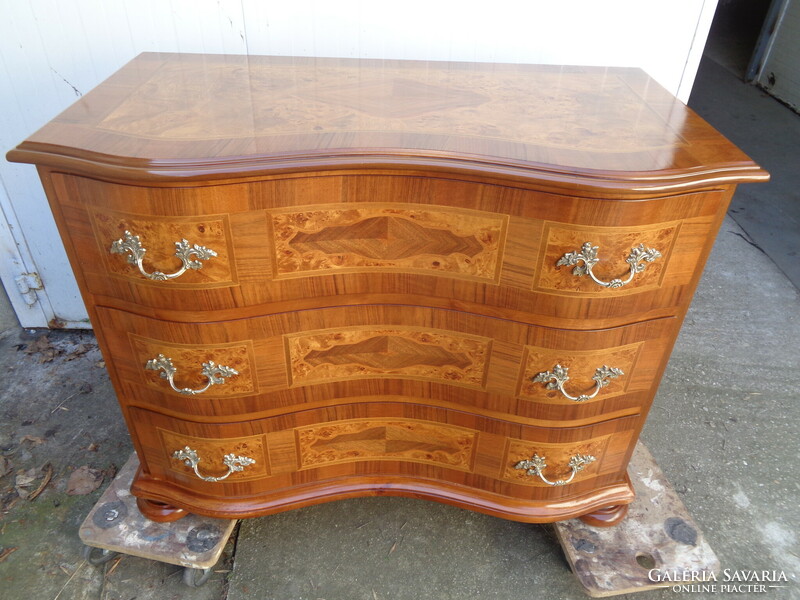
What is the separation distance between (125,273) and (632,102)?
1.26 metres

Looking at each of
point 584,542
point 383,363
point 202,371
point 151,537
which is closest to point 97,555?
point 151,537

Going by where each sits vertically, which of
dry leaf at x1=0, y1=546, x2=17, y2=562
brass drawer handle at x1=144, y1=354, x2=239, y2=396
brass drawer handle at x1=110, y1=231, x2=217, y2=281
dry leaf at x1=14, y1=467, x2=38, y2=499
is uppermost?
brass drawer handle at x1=110, y1=231, x2=217, y2=281

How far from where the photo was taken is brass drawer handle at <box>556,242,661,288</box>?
1162 mm

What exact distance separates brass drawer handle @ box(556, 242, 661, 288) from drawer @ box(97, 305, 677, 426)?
0.15 meters

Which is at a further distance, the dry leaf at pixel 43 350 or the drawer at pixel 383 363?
the dry leaf at pixel 43 350

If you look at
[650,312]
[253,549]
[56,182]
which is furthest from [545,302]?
[253,549]

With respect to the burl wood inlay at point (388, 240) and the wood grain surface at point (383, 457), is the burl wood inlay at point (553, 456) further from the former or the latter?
the burl wood inlay at point (388, 240)

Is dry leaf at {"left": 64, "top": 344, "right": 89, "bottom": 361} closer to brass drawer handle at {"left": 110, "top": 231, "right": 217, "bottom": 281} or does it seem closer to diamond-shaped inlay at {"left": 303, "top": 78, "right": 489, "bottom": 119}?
brass drawer handle at {"left": 110, "top": 231, "right": 217, "bottom": 281}

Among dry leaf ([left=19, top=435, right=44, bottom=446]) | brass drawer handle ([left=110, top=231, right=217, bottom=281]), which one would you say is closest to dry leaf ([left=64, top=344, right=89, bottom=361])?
dry leaf ([left=19, top=435, right=44, bottom=446])

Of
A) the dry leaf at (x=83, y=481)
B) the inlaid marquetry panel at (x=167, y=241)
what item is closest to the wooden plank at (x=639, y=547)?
the inlaid marquetry panel at (x=167, y=241)

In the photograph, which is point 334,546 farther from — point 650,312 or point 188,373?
point 650,312

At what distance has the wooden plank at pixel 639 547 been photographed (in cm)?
154

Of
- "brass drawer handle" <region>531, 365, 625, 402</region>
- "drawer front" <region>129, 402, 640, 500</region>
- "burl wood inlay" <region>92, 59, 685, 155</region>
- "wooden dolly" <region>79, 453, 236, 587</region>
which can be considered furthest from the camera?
"wooden dolly" <region>79, 453, 236, 587</region>

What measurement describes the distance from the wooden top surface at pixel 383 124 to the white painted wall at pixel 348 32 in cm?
25
